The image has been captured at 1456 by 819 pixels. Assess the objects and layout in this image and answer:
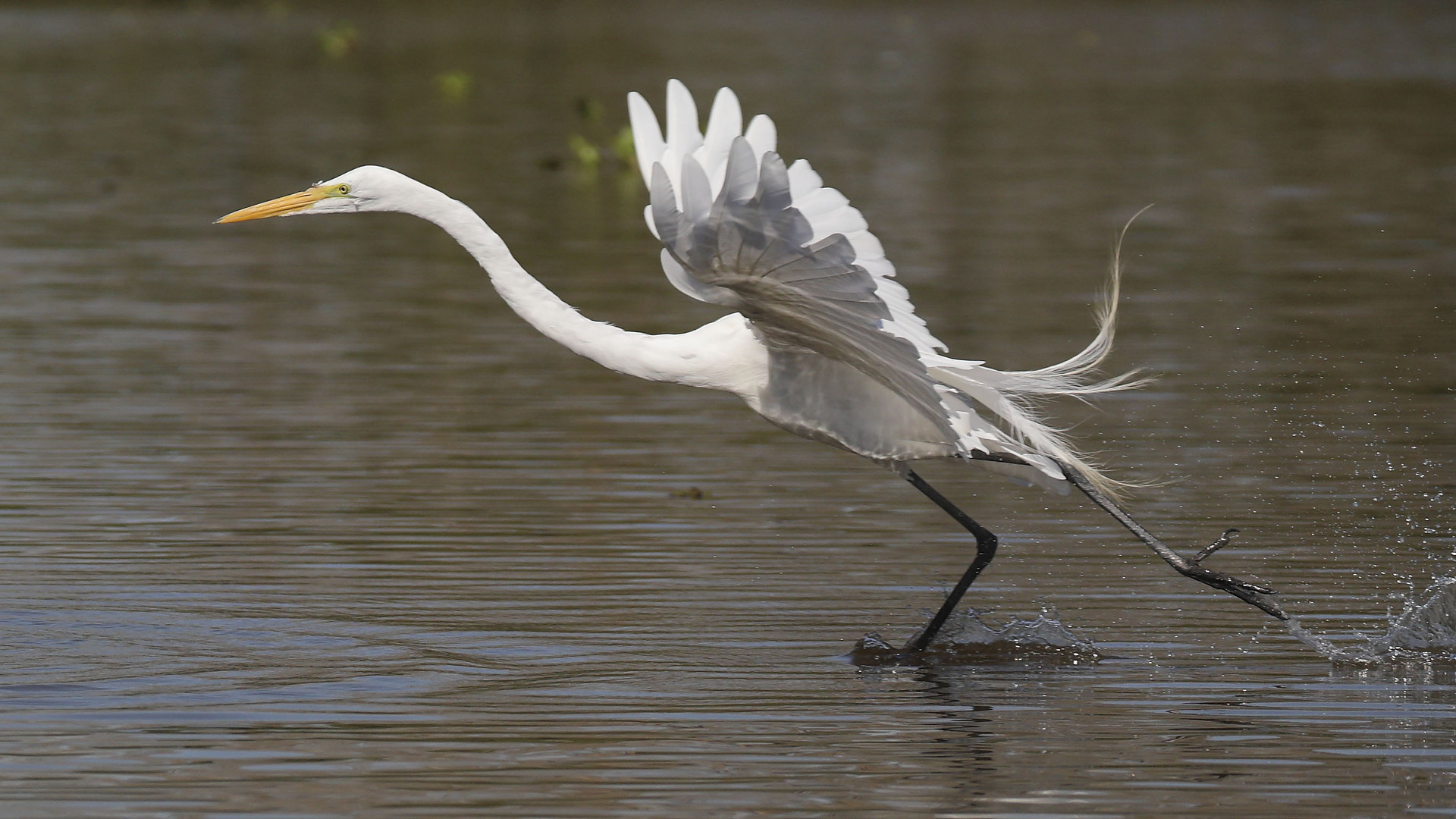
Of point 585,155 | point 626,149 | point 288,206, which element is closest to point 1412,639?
point 288,206

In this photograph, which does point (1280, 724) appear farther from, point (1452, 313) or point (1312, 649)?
point (1452, 313)

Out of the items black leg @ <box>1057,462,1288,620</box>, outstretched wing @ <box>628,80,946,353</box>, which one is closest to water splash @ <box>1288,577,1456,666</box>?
black leg @ <box>1057,462,1288,620</box>

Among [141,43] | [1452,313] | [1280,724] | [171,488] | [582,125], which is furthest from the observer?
[141,43]

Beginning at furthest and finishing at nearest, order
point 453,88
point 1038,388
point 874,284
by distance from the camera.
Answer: point 453,88 < point 1038,388 < point 874,284

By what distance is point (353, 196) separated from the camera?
7.86m

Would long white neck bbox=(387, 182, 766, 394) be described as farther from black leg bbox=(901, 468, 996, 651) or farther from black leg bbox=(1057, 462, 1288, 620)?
black leg bbox=(1057, 462, 1288, 620)

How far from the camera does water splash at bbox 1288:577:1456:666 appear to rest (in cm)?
792

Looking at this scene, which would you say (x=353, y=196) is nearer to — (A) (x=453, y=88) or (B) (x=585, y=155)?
(B) (x=585, y=155)

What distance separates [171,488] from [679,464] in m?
2.52

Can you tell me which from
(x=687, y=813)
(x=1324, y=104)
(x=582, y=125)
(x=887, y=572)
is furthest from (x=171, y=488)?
(x=1324, y=104)

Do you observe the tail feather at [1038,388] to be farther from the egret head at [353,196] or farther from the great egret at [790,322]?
the egret head at [353,196]

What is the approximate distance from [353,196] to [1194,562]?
3.32 metres

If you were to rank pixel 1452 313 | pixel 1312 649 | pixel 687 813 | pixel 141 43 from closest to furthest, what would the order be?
pixel 687 813 → pixel 1312 649 → pixel 1452 313 → pixel 141 43

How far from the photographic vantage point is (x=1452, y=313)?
52.5 feet
